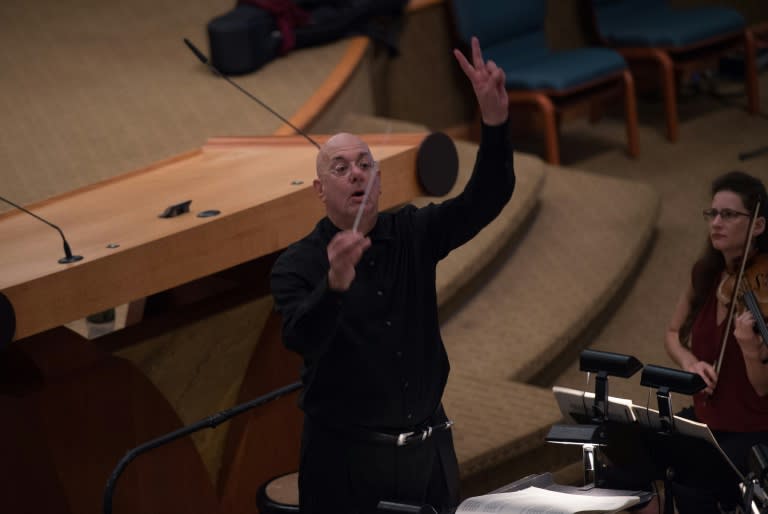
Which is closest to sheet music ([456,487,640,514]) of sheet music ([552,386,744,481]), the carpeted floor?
sheet music ([552,386,744,481])

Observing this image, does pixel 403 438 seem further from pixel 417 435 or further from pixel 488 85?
pixel 488 85

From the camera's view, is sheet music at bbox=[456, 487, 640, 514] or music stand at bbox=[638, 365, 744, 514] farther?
music stand at bbox=[638, 365, 744, 514]

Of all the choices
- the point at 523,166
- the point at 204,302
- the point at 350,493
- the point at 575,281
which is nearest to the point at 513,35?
the point at 523,166

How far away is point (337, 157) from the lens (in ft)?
6.97

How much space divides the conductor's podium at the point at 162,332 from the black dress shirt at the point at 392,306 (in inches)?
15.7

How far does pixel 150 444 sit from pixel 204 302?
0.67 metres

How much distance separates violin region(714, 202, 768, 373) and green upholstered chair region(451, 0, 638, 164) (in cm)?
260

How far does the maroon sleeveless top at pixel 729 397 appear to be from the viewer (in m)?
2.86

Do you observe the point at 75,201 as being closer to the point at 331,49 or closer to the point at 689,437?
the point at 689,437

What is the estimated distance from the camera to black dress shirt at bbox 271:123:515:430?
2166 millimetres

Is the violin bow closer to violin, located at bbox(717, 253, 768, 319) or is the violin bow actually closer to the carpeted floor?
violin, located at bbox(717, 253, 768, 319)

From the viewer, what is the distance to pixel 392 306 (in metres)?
2.21

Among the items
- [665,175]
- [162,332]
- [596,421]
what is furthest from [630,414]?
[665,175]

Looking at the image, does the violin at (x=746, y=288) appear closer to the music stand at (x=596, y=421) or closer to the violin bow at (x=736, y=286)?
the violin bow at (x=736, y=286)
